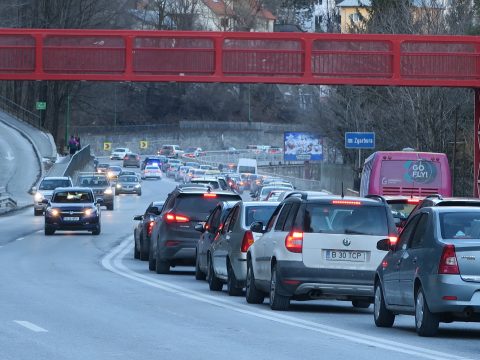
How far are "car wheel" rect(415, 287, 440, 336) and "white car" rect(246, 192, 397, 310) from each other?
3035 millimetres

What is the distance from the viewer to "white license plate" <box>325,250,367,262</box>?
18000 millimetres

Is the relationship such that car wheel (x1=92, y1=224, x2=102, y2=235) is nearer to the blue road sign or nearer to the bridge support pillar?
the bridge support pillar

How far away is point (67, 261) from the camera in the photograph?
103ft

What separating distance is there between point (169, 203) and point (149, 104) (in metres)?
123

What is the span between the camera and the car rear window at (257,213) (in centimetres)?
2178

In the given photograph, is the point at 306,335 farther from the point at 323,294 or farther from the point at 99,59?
the point at 99,59

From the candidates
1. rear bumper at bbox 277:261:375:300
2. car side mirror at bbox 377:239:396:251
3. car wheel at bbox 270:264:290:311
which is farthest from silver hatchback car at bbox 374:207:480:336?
car wheel at bbox 270:264:290:311

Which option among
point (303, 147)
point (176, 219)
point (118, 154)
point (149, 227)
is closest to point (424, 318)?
point (176, 219)

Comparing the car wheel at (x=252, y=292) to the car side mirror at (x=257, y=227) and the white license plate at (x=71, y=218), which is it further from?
the white license plate at (x=71, y=218)

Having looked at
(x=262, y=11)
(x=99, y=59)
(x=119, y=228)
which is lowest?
(x=119, y=228)

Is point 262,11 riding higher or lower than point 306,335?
higher

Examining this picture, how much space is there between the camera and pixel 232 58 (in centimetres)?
4469

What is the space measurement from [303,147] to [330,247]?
7184 cm

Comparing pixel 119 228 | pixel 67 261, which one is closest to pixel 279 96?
pixel 119 228
